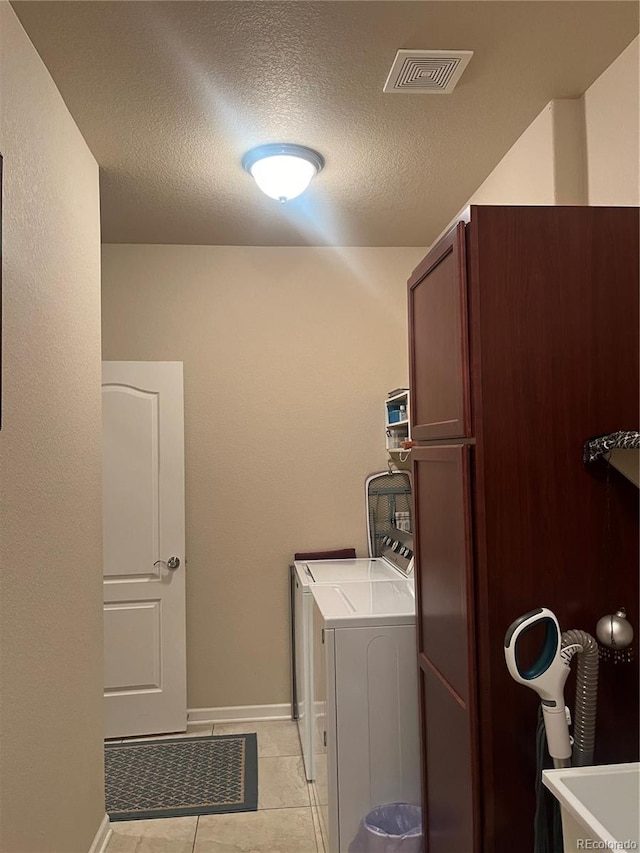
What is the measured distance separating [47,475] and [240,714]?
2.44 meters

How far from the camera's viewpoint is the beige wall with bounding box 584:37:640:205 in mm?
2070

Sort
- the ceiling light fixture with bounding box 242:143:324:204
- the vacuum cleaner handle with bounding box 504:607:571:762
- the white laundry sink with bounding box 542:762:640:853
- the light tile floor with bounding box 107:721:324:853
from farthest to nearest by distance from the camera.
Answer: the ceiling light fixture with bounding box 242:143:324:204
the light tile floor with bounding box 107:721:324:853
the vacuum cleaner handle with bounding box 504:607:571:762
the white laundry sink with bounding box 542:762:640:853

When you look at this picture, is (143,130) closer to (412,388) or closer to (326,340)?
(412,388)

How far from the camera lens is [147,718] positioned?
379 cm

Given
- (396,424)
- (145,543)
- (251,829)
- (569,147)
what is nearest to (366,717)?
(251,829)

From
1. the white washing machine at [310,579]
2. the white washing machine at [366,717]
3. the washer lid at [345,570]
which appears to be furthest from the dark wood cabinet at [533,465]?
the washer lid at [345,570]

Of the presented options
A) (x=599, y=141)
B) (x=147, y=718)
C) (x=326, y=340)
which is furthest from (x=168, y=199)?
(x=147, y=718)

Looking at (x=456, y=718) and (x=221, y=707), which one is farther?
(x=221, y=707)

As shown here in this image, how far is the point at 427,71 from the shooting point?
7.32ft

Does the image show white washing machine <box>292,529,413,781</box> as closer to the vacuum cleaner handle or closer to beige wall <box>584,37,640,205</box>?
the vacuum cleaner handle

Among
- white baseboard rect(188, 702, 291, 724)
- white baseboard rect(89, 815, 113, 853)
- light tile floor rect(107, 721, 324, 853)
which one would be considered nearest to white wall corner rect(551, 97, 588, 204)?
light tile floor rect(107, 721, 324, 853)

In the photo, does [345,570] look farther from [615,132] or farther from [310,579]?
[615,132]

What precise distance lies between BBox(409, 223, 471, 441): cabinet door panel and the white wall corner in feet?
2.22

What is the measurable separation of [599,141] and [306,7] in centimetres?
108
